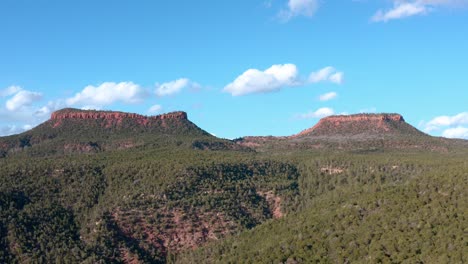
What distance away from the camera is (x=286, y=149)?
168 m

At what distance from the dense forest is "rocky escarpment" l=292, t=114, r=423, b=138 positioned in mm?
28085

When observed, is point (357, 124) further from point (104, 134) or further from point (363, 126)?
point (104, 134)

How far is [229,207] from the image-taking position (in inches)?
4161

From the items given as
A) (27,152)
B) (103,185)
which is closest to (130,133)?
(27,152)

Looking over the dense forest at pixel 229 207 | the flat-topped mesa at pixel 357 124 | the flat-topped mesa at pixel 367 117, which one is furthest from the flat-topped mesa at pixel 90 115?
the flat-topped mesa at pixel 367 117

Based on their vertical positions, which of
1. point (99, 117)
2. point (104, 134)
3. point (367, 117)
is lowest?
point (104, 134)

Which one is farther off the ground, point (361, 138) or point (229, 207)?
point (361, 138)

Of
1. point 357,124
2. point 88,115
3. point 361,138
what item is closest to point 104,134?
point 88,115

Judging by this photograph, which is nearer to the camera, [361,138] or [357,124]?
[361,138]

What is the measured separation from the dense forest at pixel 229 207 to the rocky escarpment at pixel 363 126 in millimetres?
28085

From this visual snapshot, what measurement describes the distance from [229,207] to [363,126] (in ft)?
295

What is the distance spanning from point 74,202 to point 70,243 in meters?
14.8

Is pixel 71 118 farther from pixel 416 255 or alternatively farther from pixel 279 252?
pixel 416 255

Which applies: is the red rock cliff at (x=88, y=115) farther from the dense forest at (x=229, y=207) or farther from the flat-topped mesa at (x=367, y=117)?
the flat-topped mesa at (x=367, y=117)
